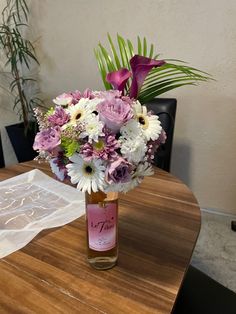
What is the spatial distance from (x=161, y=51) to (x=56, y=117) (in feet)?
5.60

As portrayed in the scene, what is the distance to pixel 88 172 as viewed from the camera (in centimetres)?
61

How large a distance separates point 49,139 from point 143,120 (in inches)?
8.2

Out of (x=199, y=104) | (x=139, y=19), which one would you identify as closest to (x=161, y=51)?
(x=139, y=19)

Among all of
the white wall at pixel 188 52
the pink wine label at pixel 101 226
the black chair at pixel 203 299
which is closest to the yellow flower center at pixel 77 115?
the pink wine label at pixel 101 226

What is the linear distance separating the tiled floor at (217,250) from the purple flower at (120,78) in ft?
4.53

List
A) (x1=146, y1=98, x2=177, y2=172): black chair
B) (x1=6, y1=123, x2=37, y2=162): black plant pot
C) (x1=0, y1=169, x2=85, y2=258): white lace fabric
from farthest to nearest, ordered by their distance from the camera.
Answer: (x1=6, y1=123, x2=37, y2=162): black plant pot, (x1=146, y1=98, x2=177, y2=172): black chair, (x1=0, y1=169, x2=85, y2=258): white lace fabric

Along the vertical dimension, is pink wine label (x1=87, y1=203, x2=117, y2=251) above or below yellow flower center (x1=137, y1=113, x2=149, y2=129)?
below

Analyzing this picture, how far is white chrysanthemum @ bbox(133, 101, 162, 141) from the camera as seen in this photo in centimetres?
63

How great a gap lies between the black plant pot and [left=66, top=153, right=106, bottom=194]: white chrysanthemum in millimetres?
2156

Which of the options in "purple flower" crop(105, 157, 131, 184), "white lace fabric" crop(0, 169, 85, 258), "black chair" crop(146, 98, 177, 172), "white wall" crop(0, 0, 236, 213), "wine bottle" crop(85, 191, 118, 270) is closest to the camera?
"purple flower" crop(105, 157, 131, 184)

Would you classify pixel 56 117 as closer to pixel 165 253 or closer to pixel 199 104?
pixel 165 253

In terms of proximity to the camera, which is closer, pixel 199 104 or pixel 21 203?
pixel 21 203

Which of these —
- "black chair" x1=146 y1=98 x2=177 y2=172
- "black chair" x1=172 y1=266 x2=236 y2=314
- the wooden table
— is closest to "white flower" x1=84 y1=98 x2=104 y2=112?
the wooden table

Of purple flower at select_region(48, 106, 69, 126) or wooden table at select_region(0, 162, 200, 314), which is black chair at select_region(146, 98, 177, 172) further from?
purple flower at select_region(48, 106, 69, 126)
